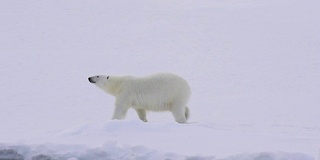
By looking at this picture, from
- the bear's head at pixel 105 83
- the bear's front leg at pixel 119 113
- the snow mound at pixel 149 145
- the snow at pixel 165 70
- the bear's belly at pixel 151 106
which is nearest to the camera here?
the snow mound at pixel 149 145

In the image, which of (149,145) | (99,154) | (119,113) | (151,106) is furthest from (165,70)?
(99,154)

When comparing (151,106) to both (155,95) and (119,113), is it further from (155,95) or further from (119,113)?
(119,113)

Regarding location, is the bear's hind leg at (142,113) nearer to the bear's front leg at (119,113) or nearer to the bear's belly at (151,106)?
the bear's belly at (151,106)

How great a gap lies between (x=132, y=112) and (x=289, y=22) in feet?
44.1

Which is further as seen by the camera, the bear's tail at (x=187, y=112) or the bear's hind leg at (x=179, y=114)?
the bear's tail at (x=187, y=112)

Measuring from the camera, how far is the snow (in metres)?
5.21

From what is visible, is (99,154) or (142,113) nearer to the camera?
(99,154)

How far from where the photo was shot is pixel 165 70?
15836mm

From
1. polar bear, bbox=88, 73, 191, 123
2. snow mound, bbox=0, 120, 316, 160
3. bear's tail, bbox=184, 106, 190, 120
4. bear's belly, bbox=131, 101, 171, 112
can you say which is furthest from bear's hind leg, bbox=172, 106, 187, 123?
snow mound, bbox=0, 120, 316, 160

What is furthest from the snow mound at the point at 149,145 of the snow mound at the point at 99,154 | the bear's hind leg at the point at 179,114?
the bear's hind leg at the point at 179,114

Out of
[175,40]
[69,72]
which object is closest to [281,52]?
[175,40]

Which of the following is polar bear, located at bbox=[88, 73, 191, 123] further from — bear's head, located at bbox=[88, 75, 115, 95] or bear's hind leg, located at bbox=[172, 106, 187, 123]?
bear's head, located at bbox=[88, 75, 115, 95]

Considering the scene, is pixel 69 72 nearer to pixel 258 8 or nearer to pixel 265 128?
pixel 265 128

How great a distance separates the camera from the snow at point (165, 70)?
521 centimetres
